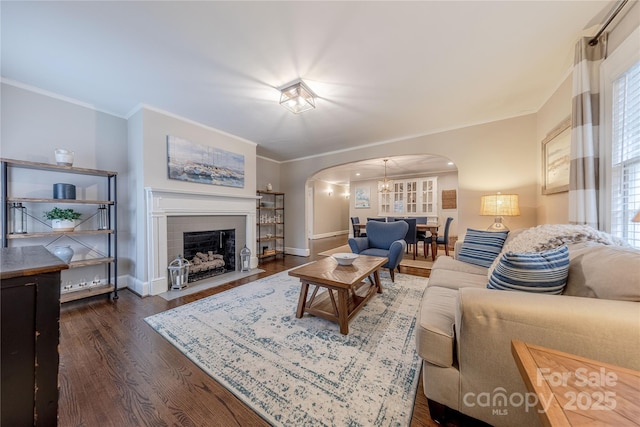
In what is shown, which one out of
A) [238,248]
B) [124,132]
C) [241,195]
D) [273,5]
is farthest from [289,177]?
[273,5]

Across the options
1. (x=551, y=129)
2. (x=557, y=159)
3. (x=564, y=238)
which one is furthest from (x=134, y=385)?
(x=551, y=129)

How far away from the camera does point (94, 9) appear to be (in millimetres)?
1487

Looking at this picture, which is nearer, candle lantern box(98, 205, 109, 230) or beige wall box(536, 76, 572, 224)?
beige wall box(536, 76, 572, 224)

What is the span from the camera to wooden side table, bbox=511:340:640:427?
489 mm

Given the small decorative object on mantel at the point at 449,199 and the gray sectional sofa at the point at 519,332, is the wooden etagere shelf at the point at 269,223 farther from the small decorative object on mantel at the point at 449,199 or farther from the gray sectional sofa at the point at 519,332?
the small decorative object on mantel at the point at 449,199

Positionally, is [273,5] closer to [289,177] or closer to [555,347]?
[555,347]

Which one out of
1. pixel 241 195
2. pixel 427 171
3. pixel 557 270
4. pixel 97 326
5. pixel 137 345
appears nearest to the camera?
pixel 557 270

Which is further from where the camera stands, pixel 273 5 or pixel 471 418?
pixel 273 5

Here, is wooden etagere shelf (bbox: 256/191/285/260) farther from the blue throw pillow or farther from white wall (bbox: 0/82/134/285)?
the blue throw pillow

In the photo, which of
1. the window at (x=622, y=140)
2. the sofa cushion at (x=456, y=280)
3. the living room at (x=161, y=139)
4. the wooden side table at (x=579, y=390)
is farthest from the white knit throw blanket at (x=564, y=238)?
the wooden side table at (x=579, y=390)

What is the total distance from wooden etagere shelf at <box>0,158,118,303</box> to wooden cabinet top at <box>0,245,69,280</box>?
74.2 inches

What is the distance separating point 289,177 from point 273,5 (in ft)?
13.2

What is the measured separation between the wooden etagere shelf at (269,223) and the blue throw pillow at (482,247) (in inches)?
135

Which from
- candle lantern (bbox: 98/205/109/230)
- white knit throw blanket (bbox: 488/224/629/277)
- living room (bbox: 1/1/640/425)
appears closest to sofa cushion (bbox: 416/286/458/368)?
white knit throw blanket (bbox: 488/224/629/277)
